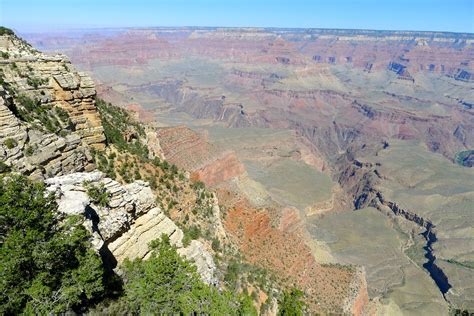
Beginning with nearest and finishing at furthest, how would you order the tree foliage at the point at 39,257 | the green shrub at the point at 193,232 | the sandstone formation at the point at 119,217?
the tree foliage at the point at 39,257 < the sandstone formation at the point at 119,217 < the green shrub at the point at 193,232

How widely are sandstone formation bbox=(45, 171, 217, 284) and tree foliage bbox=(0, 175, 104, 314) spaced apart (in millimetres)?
1251

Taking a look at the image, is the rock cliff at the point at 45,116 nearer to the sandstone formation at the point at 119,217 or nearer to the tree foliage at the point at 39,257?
the sandstone formation at the point at 119,217

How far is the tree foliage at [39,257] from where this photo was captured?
9.20 meters

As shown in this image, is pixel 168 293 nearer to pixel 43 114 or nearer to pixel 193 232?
pixel 193 232

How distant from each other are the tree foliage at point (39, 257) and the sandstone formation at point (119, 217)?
1.25m

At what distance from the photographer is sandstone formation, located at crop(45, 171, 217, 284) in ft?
42.0

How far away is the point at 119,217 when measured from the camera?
48.1ft

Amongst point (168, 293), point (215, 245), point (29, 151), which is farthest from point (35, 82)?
point (168, 293)

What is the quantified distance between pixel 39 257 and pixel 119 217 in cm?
488

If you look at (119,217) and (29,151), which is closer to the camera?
(119,217)

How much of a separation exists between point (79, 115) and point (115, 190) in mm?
10050

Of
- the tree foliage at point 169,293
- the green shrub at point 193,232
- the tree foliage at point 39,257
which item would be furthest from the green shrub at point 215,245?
the tree foliage at point 39,257

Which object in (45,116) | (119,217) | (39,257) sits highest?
(39,257)

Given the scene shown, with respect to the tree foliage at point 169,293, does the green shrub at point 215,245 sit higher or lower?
lower
